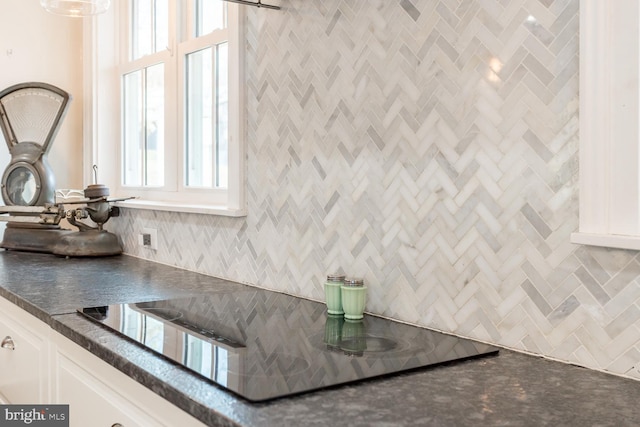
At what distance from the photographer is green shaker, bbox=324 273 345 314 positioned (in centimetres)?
146

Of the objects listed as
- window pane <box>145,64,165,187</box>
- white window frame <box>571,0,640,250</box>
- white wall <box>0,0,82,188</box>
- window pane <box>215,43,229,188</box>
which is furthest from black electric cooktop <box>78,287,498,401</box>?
white wall <box>0,0,82,188</box>

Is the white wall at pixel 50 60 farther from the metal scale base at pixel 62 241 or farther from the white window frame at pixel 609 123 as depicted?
the white window frame at pixel 609 123

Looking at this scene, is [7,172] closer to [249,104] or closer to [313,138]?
[249,104]

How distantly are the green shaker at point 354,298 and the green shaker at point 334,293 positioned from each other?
35 mm

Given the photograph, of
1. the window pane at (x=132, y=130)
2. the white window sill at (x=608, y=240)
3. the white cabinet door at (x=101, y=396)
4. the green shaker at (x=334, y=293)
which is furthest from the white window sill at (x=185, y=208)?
the white window sill at (x=608, y=240)

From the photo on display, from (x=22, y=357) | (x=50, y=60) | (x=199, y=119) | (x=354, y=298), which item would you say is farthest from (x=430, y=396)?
(x=50, y=60)

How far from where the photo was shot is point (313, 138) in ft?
5.42

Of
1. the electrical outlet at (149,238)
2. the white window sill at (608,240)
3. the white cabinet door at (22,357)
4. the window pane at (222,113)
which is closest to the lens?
the white window sill at (608,240)

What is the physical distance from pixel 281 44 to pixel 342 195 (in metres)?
0.51

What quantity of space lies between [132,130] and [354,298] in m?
1.95

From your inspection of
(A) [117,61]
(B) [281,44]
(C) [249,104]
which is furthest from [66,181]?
(B) [281,44]

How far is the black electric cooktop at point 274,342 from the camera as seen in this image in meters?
0.98

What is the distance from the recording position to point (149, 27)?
286 cm

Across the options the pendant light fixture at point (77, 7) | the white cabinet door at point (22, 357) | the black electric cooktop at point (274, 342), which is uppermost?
the pendant light fixture at point (77, 7)
